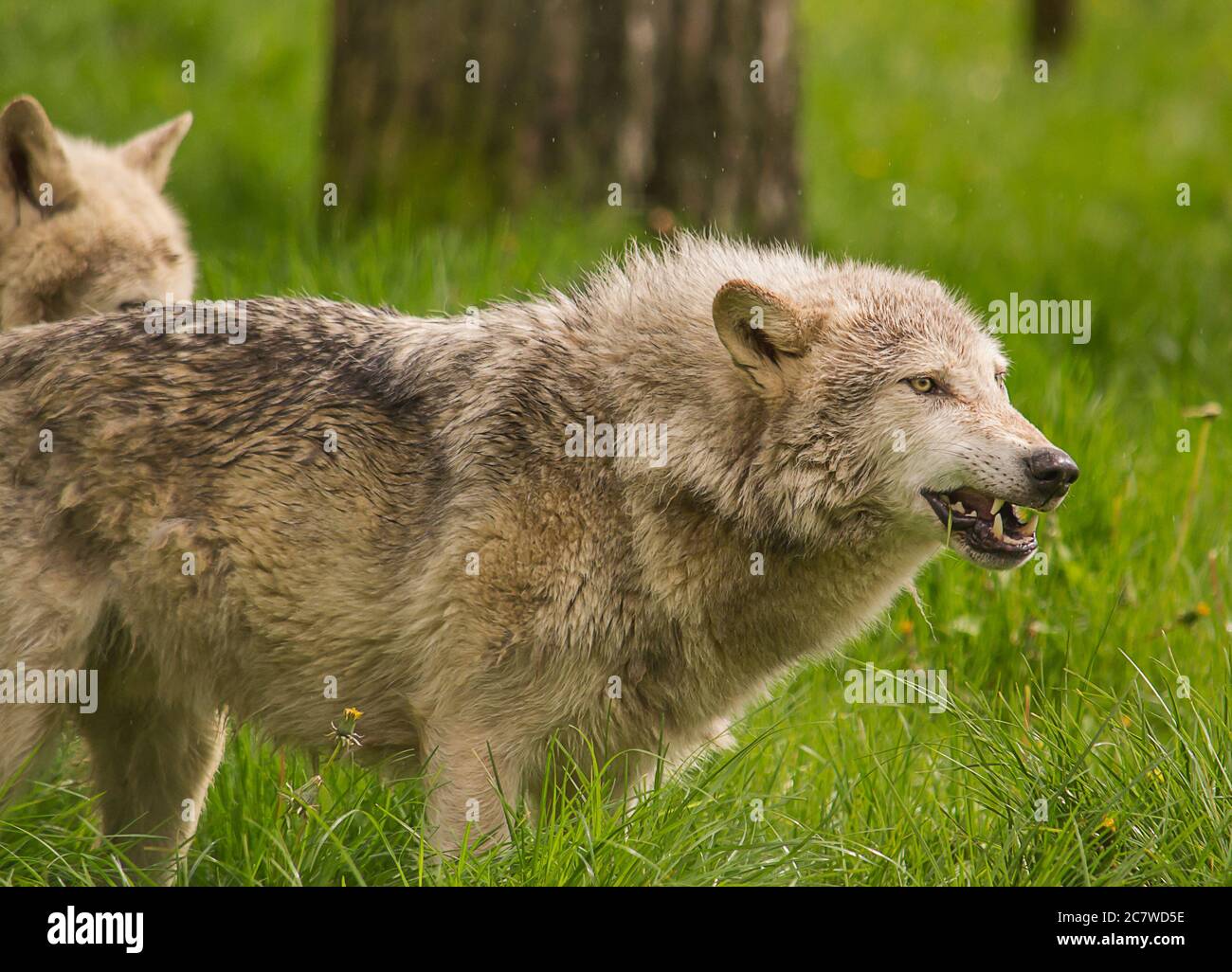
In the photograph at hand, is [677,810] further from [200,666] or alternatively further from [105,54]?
[105,54]

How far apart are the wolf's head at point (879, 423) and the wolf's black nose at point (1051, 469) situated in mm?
35

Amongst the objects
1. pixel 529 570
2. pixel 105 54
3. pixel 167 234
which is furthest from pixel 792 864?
pixel 105 54

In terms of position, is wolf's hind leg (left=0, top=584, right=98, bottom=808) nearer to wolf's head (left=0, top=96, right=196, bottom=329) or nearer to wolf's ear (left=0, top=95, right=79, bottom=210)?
wolf's head (left=0, top=96, right=196, bottom=329)

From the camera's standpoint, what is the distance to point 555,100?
7.48 metres

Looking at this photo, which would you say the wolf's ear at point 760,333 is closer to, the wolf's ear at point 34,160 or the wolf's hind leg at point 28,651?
the wolf's hind leg at point 28,651

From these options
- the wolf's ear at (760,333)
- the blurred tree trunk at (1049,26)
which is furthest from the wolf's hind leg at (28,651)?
the blurred tree trunk at (1049,26)

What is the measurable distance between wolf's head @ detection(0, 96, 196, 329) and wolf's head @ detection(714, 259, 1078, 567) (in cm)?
249

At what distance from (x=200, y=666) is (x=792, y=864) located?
1.64m

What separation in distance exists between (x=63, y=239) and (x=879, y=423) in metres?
3.07

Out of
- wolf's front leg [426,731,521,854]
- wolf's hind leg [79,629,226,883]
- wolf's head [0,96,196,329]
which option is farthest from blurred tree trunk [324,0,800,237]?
wolf's front leg [426,731,521,854]

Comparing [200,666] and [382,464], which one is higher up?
[382,464]

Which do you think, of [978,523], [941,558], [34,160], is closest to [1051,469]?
[978,523]

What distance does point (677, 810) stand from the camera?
3.69 meters

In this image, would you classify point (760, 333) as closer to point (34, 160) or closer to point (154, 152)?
point (34, 160)
